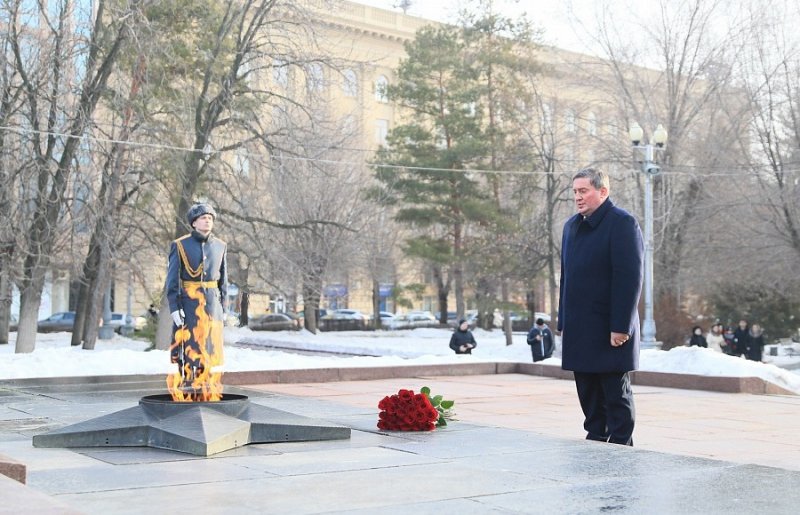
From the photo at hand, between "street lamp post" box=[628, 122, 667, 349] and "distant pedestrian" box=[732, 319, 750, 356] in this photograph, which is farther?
"distant pedestrian" box=[732, 319, 750, 356]

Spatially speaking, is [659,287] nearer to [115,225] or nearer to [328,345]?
[328,345]

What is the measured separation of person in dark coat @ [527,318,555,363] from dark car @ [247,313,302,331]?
85.7 feet

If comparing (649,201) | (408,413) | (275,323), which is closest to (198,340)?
(408,413)

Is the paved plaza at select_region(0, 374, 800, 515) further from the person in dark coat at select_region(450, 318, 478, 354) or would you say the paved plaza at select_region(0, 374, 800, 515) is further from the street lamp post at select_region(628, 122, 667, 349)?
the street lamp post at select_region(628, 122, 667, 349)

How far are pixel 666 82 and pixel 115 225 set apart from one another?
822 inches

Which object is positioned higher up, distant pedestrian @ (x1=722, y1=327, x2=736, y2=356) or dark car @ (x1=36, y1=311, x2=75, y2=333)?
dark car @ (x1=36, y1=311, x2=75, y2=333)

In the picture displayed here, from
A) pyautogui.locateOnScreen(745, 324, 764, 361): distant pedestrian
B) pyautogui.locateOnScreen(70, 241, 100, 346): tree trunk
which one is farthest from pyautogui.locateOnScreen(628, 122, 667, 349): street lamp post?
pyautogui.locateOnScreen(70, 241, 100, 346): tree trunk

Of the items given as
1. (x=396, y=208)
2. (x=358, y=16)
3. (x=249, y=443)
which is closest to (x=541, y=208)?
(x=396, y=208)

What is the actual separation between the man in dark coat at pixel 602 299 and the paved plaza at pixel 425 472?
0.37 metres

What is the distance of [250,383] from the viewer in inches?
548

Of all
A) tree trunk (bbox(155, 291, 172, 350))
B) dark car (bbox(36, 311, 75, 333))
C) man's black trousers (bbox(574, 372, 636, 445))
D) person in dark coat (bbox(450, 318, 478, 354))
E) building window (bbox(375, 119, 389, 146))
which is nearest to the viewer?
man's black trousers (bbox(574, 372, 636, 445))

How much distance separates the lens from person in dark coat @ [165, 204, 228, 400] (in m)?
9.74

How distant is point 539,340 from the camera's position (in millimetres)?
22500

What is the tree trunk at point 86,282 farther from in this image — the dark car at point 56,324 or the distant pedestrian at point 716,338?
the dark car at point 56,324
